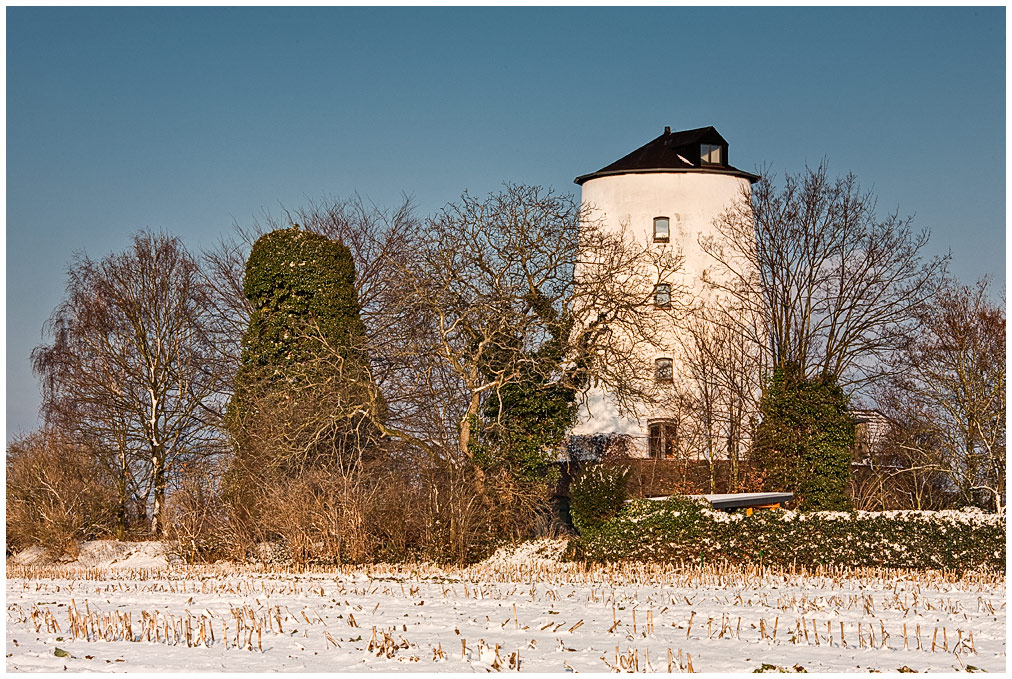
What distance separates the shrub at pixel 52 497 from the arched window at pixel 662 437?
13.6 metres

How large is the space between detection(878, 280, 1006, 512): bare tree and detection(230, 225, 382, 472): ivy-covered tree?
13.6 metres

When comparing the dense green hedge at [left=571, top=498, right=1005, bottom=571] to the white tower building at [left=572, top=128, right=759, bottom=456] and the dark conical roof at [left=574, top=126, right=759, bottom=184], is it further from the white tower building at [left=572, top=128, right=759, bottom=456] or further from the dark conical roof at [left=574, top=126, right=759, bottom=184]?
the dark conical roof at [left=574, top=126, right=759, bottom=184]

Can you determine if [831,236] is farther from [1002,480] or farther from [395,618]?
[395,618]

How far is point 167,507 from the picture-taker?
23.5 m

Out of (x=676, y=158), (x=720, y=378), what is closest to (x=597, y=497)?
(x=720, y=378)

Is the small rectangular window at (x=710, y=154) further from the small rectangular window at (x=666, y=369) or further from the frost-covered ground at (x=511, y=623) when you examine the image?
the frost-covered ground at (x=511, y=623)

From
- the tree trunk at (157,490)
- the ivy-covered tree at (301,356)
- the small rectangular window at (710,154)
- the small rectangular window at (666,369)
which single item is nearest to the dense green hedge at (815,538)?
the ivy-covered tree at (301,356)

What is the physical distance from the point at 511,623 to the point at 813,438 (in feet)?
43.6

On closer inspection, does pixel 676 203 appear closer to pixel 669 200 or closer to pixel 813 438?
pixel 669 200

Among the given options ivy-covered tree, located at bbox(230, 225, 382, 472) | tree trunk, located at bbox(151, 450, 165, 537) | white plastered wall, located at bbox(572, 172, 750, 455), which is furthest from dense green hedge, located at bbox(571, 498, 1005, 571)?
tree trunk, located at bbox(151, 450, 165, 537)

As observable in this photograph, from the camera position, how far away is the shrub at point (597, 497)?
22.0 metres

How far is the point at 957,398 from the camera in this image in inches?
1155

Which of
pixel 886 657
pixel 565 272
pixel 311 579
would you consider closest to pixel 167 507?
pixel 311 579

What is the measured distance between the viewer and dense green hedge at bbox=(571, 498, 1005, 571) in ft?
65.0
